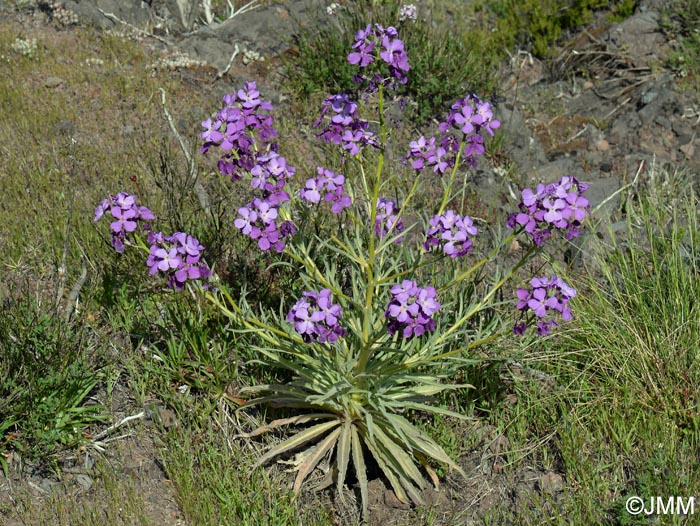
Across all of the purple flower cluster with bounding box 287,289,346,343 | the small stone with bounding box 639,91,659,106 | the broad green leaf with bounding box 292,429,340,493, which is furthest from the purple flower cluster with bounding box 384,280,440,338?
the small stone with bounding box 639,91,659,106

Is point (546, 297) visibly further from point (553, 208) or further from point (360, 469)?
point (360, 469)

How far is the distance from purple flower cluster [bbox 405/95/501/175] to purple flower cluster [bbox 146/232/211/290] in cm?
102

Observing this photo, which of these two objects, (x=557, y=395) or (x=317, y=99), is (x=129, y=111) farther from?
(x=557, y=395)

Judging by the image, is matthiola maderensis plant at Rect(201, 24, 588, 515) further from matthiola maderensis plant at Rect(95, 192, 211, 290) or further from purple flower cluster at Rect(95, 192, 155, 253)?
purple flower cluster at Rect(95, 192, 155, 253)

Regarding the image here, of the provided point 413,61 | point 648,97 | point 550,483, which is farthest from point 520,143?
point 550,483

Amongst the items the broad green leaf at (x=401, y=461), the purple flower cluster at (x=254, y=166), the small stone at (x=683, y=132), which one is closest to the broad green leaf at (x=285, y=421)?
the broad green leaf at (x=401, y=461)

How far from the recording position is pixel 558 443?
3.43m

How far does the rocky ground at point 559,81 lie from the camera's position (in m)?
5.84

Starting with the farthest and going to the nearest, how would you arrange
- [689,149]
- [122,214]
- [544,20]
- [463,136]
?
[544,20], [689,149], [463,136], [122,214]

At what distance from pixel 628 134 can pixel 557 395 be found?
342 centimetres

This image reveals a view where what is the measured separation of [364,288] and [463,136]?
829mm

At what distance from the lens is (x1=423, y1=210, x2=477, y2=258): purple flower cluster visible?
9.43 ft

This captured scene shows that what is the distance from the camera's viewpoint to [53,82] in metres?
5.98

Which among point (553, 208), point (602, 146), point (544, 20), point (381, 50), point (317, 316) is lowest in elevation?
point (602, 146)
